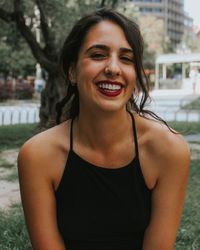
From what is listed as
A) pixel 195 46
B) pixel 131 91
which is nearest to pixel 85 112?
pixel 131 91

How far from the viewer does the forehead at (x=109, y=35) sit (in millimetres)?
1923

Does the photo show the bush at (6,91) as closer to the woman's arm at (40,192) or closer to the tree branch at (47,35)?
the tree branch at (47,35)

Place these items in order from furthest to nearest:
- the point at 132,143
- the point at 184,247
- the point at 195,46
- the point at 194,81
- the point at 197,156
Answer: the point at 195,46 < the point at 194,81 < the point at 197,156 < the point at 184,247 < the point at 132,143

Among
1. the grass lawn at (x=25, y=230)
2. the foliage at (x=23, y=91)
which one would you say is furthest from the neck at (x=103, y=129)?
the foliage at (x=23, y=91)

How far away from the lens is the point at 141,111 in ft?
7.59

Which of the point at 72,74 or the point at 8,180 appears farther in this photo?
the point at 8,180

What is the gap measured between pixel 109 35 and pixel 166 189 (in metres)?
0.66

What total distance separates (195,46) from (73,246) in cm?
7150

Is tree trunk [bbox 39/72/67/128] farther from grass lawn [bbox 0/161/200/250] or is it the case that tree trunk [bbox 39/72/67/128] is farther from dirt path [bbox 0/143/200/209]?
grass lawn [bbox 0/161/200/250]

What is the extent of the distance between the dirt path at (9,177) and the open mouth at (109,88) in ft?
12.6

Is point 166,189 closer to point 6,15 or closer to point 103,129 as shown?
point 103,129

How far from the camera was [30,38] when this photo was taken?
11.9 m

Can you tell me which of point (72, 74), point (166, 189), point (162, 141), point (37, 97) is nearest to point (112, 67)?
point (72, 74)

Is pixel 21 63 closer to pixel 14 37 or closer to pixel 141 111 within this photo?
pixel 14 37
